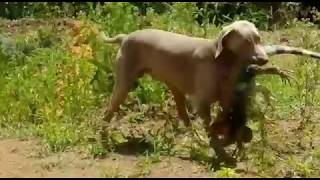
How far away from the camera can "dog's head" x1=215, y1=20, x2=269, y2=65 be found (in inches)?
197

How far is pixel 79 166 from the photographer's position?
528 centimetres

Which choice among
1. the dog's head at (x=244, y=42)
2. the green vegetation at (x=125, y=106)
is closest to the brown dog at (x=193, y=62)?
the dog's head at (x=244, y=42)

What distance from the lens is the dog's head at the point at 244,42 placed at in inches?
197

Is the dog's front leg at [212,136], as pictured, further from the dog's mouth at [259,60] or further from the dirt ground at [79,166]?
the dog's mouth at [259,60]

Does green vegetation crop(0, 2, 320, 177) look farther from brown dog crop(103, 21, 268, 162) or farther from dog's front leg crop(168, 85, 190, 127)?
brown dog crop(103, 21, 268, 162)

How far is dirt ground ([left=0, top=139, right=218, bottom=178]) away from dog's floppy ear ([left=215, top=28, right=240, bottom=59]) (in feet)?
2.75

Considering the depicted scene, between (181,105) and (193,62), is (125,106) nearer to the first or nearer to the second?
(181,105)

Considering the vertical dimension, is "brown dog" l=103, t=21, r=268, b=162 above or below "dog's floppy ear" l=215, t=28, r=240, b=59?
below

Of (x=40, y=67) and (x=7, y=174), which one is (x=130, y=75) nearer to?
(x=7, y=174)

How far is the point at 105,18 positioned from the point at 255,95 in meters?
2.55

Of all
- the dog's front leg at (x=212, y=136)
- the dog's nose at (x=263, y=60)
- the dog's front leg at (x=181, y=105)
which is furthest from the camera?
the dog's front leg at (x=181, y=105)

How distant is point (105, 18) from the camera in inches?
292

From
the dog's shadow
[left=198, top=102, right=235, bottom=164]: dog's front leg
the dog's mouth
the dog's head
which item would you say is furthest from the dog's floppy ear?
the dog's shadow

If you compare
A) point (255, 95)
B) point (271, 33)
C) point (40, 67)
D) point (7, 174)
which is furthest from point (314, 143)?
point (271, 33)
